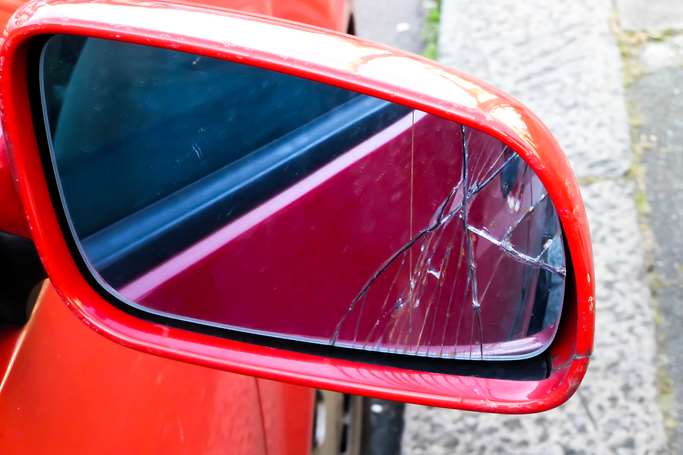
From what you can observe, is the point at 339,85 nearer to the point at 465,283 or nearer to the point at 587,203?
the point at 465,283

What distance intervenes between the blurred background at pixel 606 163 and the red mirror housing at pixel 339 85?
6.30ft

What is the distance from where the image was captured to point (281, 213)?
132 cm

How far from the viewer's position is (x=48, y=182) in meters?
1.13

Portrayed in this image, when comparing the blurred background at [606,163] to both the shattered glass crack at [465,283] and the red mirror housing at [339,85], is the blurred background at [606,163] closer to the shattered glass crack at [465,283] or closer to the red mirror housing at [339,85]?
the shattered glass crack at [465,283]

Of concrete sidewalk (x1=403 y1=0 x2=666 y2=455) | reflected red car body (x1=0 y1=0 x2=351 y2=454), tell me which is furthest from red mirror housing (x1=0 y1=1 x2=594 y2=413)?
concrete sidewalk (x1=403 y1=0 x2=666 y2=455)

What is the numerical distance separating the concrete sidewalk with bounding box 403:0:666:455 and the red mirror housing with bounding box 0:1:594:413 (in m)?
1.92

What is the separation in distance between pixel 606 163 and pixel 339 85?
3.27m

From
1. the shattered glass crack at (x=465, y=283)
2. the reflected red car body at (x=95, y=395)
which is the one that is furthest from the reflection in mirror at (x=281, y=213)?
the reflected red car body at (x=95, y=395)

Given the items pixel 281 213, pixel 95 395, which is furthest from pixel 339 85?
pixel 95 395

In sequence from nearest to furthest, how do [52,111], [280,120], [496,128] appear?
[496,128] → [52,111] → [280,120]

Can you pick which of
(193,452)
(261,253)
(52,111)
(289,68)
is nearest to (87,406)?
(193,452)

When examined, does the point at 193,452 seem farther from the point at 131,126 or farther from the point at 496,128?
the point at 496,128

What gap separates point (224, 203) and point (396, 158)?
0.30m

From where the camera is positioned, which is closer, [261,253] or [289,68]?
[289,68]
